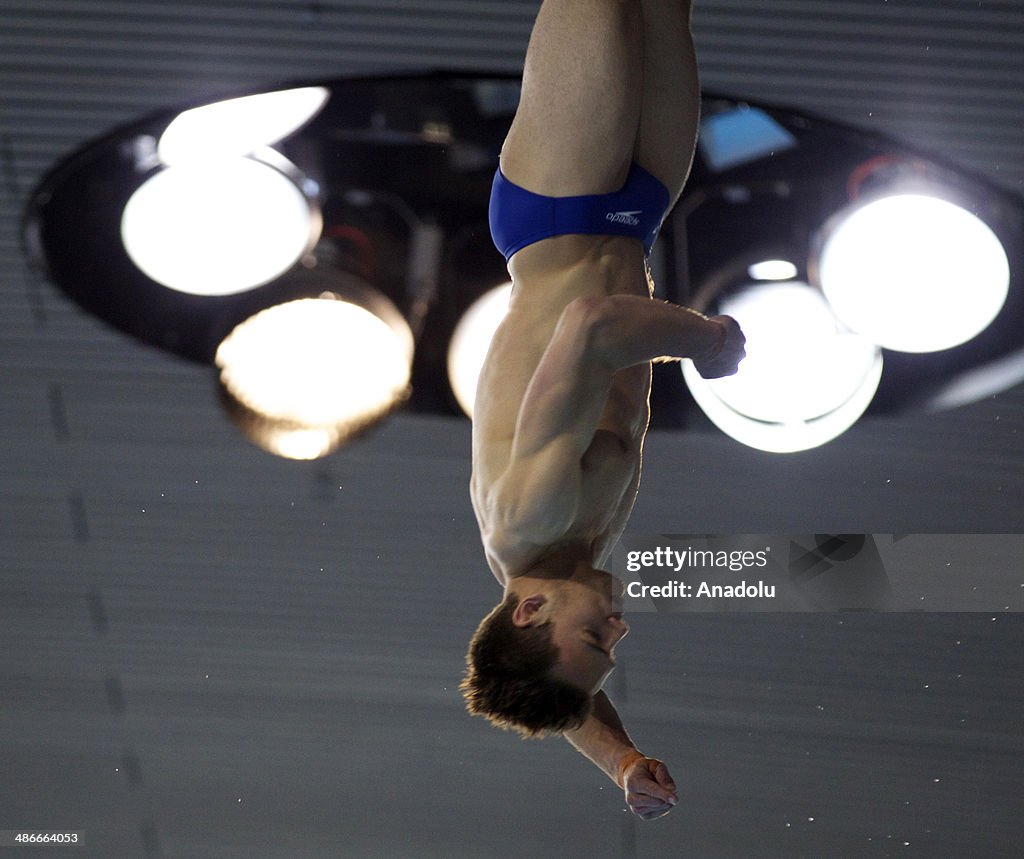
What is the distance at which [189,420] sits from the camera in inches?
→ 237

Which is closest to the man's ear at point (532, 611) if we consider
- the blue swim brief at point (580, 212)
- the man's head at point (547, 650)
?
the man's head at point (547, 650)

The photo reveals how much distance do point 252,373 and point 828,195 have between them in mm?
2413

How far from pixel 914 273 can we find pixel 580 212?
2.37 m

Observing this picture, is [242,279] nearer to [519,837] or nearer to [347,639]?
[347,639]

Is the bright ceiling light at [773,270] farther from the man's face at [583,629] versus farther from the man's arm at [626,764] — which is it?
the man's face at [583,629]

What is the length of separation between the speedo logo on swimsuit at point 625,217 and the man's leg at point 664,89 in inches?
5.5

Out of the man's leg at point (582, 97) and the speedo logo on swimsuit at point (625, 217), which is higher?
the man's leg at point (582, 97)

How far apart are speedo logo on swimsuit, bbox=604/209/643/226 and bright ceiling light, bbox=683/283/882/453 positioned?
2.00 m

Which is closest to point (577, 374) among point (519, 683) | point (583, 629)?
point (583, 629)

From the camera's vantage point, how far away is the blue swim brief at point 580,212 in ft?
11.1

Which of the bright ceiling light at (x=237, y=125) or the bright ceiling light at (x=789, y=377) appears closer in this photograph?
the bright ceiling light at (x=237, y=125)

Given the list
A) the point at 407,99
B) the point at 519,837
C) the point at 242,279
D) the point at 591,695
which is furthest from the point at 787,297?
the point at 519,837

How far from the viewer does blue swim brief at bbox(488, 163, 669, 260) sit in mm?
3375

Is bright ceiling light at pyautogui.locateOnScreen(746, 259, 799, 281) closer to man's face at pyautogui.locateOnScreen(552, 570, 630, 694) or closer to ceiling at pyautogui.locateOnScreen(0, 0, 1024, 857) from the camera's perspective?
ceiling at pyautogui.locateOnScreen(0, 0, 1024, 857)
